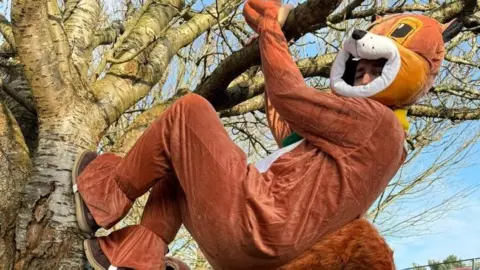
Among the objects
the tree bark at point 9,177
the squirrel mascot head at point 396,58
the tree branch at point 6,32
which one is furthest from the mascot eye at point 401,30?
the tree branch at point 6,32

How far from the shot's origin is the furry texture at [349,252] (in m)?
2.31

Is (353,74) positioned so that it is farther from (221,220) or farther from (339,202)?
(221,220)

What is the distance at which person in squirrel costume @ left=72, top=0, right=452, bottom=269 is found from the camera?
2.21 m

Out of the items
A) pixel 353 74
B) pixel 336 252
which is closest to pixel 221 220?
pixel 336 252

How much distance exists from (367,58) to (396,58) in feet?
0.41

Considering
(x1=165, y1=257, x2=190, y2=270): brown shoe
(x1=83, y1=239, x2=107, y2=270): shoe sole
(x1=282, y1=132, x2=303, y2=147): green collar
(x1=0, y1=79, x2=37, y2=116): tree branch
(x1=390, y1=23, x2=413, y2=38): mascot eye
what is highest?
(x1=390, y1=23, x2=413, y2=38): mascot eye

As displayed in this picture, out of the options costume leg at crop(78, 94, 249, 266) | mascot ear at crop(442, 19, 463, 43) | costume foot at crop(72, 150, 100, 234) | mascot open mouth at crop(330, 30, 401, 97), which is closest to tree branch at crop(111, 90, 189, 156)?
costume foot at crop(72, 150, 100, 234)

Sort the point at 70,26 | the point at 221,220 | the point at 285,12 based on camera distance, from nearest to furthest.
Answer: the point at 221,220, the point at 285,12, the point at 70,26

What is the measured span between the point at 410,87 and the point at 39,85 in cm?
159

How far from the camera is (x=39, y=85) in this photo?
2656 mm

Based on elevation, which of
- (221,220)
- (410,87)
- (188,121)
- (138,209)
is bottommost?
(138,209)

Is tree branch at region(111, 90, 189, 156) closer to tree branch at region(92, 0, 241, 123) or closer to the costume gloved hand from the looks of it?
tree branch at region(92, 0, 241, 123)

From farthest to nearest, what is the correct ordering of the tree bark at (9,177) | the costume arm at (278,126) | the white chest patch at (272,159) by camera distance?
the costume arm at (278,126) → the tree bark at (9,177) → the white chest patch at (272,159)

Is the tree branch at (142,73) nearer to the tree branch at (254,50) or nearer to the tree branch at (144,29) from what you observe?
the tree branch at (144,29)
